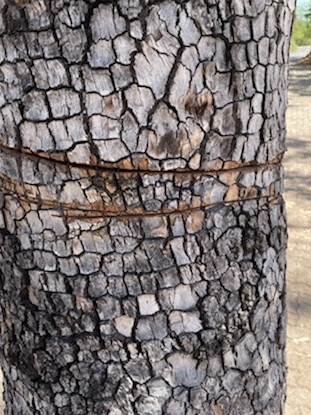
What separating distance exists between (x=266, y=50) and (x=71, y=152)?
363mm

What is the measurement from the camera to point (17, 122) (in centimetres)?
99

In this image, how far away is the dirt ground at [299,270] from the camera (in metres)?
2.76

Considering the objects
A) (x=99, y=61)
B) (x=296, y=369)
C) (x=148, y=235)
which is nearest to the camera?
(x=99, y=61)

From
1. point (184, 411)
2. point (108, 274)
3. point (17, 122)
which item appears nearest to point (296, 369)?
point (184, 411)

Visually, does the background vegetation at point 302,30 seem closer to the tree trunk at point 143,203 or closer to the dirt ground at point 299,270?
the dirt ground at point 299,270

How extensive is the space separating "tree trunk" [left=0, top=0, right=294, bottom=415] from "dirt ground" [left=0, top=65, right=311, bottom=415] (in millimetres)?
1697

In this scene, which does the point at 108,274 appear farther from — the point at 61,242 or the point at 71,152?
the point at 71,152

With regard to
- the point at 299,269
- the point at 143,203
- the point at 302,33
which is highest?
the point at 143,203

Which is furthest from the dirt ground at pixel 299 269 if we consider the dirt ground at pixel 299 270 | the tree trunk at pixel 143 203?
the tree trunk at pixel 143 203

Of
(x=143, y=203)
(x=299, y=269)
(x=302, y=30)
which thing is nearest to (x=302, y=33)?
(x=302, y=30)

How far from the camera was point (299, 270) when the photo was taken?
3748 mm

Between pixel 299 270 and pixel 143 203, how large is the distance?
2941 mm

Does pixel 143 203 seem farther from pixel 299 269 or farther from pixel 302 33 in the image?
pixel 302 33

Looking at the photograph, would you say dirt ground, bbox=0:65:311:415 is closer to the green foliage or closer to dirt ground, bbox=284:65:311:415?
dirt ground, bbox=284:65:311:415
